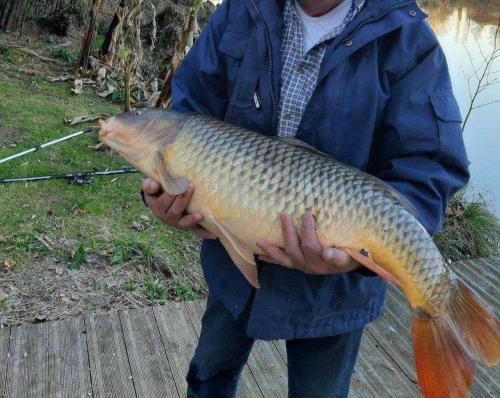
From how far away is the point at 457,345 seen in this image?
1.35 meters

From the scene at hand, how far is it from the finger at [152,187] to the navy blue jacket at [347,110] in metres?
0.25

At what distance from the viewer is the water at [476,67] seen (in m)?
5.79

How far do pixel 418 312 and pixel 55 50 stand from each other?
273 inches

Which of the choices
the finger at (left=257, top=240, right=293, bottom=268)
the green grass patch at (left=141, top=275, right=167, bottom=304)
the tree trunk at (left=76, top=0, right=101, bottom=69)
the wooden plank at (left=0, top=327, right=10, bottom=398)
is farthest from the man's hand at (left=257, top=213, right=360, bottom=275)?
the tree trunk at (left=76, top=0, right=101, bottom=69)

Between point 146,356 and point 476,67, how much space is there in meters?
6.25

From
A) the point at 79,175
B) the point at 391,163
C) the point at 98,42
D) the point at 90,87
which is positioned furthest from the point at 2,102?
the point at 391,163

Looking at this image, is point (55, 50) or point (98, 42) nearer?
point (55, 50)

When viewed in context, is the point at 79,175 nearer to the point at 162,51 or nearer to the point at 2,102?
the point at 2,102

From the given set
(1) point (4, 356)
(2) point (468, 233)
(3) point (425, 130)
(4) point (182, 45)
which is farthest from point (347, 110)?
(4) point (182, 45)

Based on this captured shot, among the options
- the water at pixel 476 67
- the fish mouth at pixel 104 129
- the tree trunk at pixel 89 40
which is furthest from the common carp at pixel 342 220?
the tree trunk at pixel 89 40

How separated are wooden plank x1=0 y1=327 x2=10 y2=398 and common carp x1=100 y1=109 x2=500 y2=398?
1252mm

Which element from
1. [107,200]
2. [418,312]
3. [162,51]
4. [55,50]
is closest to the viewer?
[418,312]

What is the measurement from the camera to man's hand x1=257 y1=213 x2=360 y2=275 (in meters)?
1.35

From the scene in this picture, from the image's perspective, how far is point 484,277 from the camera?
11.6ft
